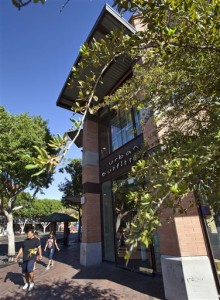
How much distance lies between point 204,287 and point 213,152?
16.9 feet

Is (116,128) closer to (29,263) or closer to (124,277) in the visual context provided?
(124,277)

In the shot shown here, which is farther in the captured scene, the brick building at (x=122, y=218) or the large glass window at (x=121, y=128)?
the large glass window at (x=121, y=128)

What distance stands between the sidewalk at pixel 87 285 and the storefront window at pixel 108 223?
2.64ft

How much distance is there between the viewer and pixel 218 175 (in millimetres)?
2117

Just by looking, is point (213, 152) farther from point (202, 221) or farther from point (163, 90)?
point (202, 221)

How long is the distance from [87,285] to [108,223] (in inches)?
148

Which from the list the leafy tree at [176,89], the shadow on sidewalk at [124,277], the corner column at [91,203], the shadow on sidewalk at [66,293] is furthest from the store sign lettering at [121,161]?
the leafy tree at [176,89]

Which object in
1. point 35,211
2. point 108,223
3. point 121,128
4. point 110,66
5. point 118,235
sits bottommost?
point 118,235

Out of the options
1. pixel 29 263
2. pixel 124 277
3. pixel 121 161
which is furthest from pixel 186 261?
pixel 121 161

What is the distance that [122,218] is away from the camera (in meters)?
9.20

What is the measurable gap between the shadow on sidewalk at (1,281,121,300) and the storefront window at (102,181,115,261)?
3.18 m

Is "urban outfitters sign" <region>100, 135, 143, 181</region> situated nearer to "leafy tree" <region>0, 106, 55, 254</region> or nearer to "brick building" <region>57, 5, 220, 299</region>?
"brick building" <region>57, 5, 220, 299</region>

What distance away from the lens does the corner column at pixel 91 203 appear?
35.3 feet

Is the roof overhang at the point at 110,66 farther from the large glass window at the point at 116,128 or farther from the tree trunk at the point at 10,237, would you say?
the tree trunk at the point at 10,237
